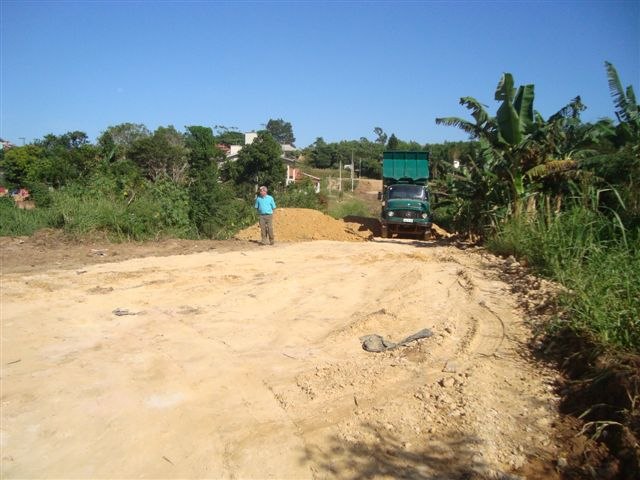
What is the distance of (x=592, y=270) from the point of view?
16.3 ft

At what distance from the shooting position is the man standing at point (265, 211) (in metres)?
12.6

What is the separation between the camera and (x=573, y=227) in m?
6.90

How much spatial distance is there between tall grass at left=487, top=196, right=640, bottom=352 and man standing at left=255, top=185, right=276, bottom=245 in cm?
647

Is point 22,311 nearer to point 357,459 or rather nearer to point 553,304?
point 357,459

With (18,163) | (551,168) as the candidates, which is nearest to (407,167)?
(551,168)

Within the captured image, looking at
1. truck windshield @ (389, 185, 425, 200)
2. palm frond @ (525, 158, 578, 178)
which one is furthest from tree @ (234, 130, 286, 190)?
palm frond @ (525, 158, 578, 178)

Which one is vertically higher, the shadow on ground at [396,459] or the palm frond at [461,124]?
the palm frond at [461,124]

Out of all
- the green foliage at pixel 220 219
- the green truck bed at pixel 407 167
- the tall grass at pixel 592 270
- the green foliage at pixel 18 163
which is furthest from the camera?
the green foliage at pixel 18 163

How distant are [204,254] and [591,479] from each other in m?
9.31

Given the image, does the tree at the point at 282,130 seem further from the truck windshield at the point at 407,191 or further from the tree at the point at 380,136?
the truck windshield at the point at 407,191

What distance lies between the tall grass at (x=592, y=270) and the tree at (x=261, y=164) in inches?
1169

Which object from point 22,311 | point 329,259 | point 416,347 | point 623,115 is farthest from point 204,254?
Answer: point 623,115

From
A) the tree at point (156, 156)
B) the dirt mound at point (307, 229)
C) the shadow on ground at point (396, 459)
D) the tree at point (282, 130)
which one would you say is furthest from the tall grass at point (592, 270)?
the tree at point (282, 130)

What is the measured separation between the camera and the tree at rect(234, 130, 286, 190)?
36406mm
